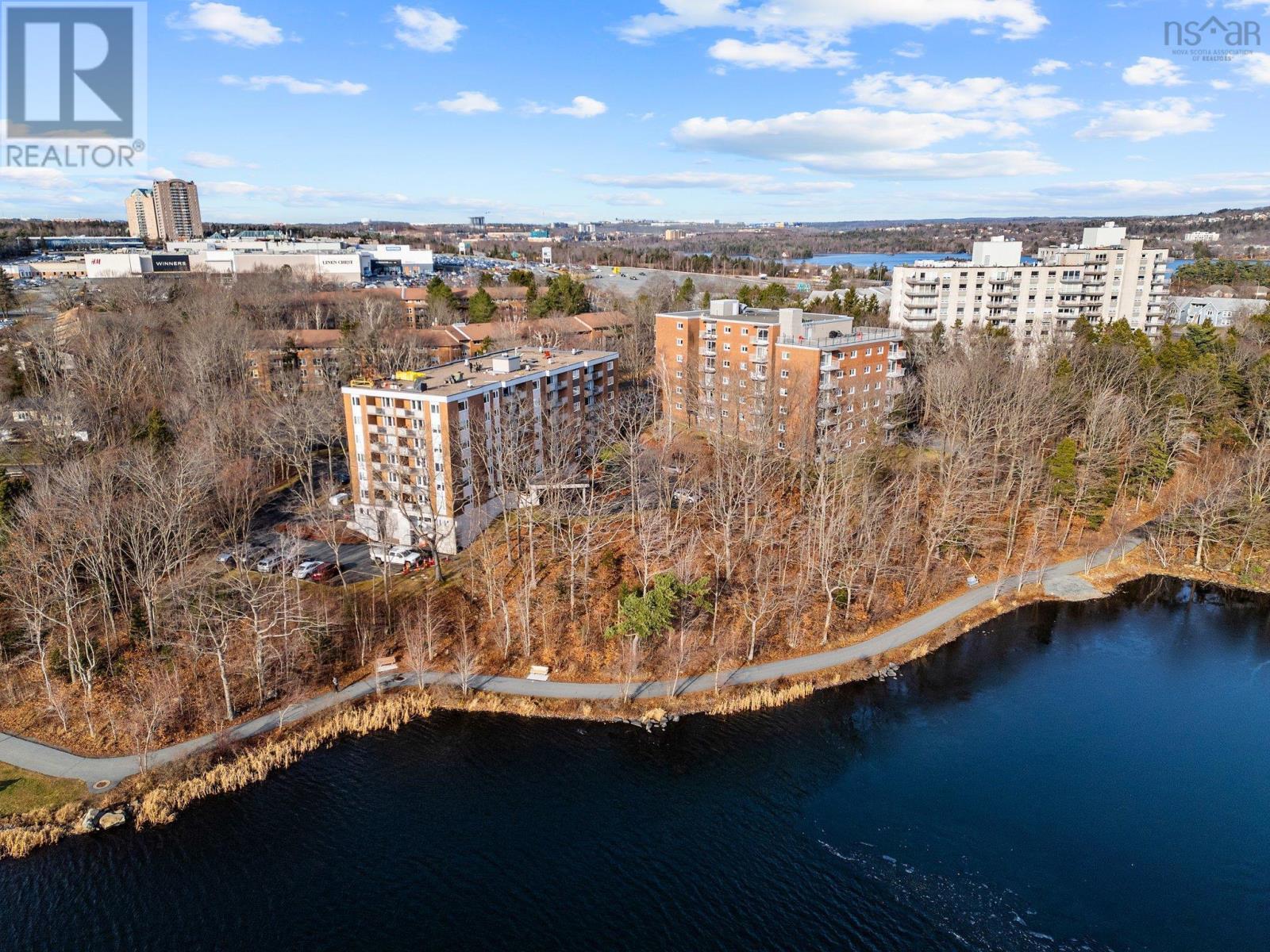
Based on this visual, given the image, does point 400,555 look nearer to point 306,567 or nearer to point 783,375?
point 306,567

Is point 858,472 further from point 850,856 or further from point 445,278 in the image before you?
point 445,278

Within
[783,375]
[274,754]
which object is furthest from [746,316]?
[274,754]

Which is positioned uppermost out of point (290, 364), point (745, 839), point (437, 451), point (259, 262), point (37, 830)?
point (259, 262)

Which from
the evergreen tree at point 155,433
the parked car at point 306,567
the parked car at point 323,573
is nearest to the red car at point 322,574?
the parked car at point 323,573

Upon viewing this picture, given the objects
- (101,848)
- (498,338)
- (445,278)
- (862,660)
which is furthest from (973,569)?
(445,278)

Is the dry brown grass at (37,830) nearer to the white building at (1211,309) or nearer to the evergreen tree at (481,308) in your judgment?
the evergreen tree at (481,308)

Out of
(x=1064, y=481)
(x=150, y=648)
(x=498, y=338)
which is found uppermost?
(x=498, y=338)

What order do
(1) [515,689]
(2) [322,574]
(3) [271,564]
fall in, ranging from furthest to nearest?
(2) [322,574], (3) [271,564], (1) [515,689]
